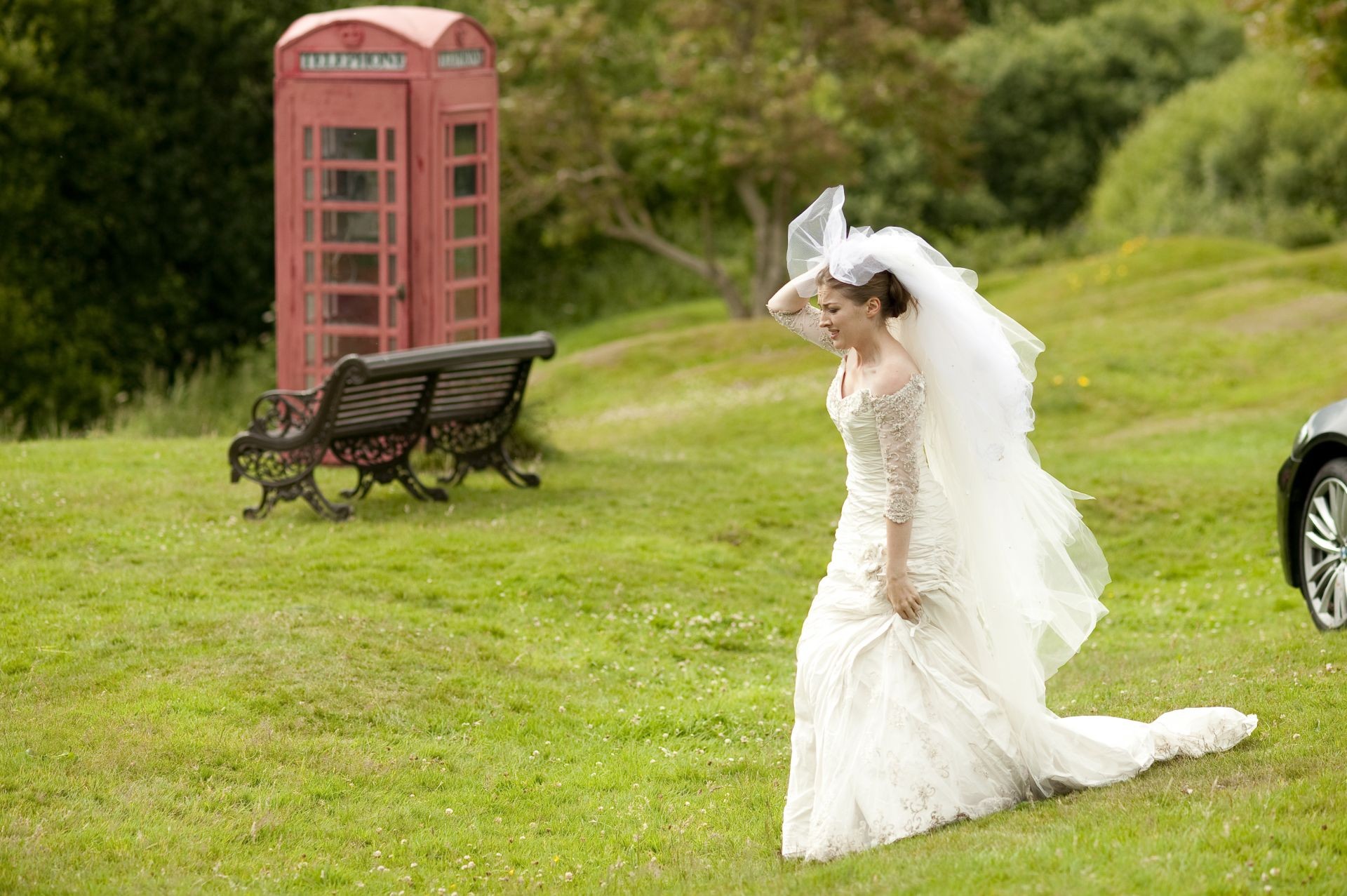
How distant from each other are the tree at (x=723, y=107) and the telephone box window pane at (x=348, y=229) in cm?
1323

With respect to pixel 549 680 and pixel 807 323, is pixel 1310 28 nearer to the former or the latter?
pixel 549 680

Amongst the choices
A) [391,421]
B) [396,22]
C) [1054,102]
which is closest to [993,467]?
[391,421]

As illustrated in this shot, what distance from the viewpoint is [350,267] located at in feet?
41.9

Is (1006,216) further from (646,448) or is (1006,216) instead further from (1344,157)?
(646,448)

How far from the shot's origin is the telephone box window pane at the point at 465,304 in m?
13.1

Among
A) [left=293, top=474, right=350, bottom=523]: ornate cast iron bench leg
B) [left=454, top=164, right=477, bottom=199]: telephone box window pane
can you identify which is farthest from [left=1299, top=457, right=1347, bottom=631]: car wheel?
[left=454, top=164, right=477, bottom=199]: telephone box window pane

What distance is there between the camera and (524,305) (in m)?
31.6

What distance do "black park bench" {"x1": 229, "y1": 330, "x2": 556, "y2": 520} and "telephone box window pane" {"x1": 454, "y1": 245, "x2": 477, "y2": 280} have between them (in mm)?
1773

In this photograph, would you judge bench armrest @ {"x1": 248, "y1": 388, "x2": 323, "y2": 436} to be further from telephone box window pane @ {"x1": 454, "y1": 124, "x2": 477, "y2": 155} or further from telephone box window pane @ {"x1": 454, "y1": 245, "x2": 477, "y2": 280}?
telephone box window pane @ {"x1": 454, "y1": 124, "x2": 477, "y2": 155}

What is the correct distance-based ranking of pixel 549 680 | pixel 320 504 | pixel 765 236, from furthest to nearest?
pixel 765 236
pixel 320 504
pixel 549 680

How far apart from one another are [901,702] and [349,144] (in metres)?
8.56

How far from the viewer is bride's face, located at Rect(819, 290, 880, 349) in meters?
5.59

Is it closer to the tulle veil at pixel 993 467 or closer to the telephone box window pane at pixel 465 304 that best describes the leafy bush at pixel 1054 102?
the telephone box window pane at pixel 465 304

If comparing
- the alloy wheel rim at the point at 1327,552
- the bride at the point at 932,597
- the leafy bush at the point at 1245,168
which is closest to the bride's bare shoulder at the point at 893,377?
the bride at the point at 932,597
